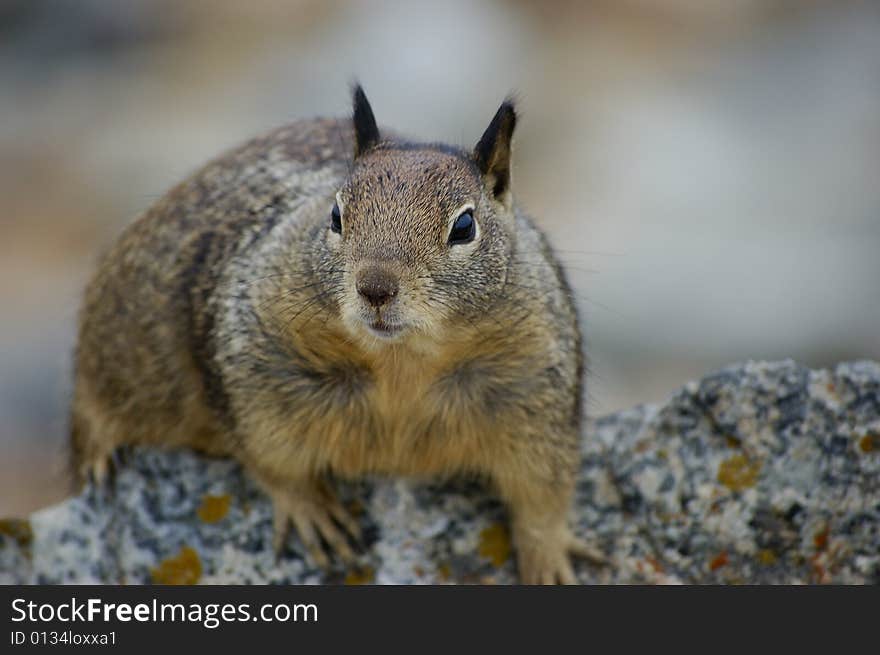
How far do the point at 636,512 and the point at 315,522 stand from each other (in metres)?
1.33

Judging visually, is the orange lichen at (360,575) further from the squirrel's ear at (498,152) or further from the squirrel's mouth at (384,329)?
the squirrel's ear at (498,152)

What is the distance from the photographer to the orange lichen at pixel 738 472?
5055 mm

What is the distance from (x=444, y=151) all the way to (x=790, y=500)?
191 centimetres

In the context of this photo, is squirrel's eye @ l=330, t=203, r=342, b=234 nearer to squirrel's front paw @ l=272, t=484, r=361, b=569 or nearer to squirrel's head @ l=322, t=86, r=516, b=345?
squirrel's head @ l=322, t=86, r=516, b=345

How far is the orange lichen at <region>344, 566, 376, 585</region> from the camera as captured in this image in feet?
17.1

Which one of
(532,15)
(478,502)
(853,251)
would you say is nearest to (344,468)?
(478,502)

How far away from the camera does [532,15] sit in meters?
15.5

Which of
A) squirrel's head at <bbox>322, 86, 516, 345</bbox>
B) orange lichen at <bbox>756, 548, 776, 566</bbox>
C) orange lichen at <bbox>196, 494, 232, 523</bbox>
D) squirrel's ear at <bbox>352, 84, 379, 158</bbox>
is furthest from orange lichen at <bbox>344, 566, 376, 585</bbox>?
squirrel's ear at <bbox>352, 84, 379, 158</bbox>

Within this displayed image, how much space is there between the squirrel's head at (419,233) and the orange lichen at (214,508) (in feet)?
4.61

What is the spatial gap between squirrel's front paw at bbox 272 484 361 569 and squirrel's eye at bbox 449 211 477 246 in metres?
1.43

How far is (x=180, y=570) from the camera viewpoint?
525 cm

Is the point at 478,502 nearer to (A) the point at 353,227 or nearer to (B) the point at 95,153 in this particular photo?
(A) the point at 353,227

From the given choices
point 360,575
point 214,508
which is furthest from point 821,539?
point 214,508

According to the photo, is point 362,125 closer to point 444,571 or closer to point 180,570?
point 444,571
